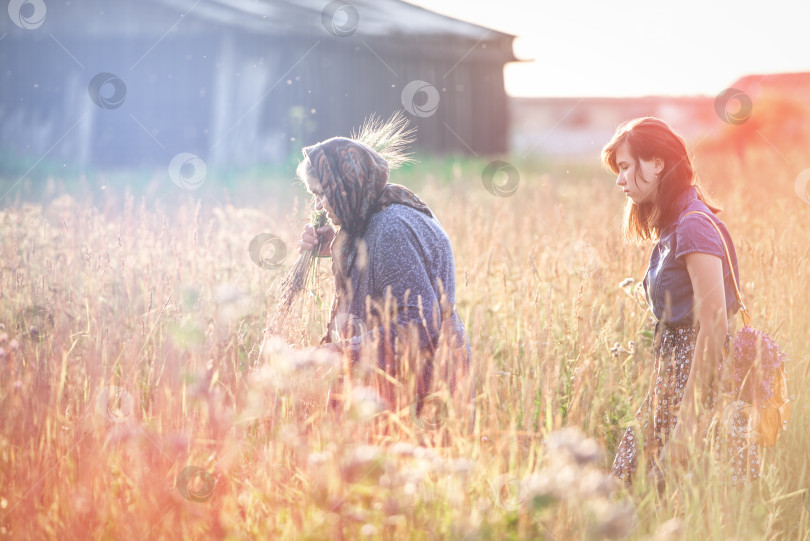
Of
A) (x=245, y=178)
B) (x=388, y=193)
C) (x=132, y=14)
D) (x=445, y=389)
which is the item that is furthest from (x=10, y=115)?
(x=445, y=389)

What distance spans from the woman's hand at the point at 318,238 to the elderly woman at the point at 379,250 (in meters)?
0.15

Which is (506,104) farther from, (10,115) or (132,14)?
(10,115)

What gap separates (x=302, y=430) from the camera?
212cm

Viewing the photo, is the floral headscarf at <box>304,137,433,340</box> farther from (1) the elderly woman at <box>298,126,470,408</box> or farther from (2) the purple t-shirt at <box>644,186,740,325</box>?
(2) the purple t-shirt at <box>644,186,740,325</box>

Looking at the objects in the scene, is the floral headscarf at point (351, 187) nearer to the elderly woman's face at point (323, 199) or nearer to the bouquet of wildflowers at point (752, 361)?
the elderly woman's face at point (323, 199)

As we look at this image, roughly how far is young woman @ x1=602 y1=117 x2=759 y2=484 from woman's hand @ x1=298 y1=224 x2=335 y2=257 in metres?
1.13

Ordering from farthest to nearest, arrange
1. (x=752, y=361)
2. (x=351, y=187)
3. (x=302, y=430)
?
1. (x=351, y=187)
2. (x=752, y=361)
3. (x=302, y=430)

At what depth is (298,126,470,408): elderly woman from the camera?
2529mm

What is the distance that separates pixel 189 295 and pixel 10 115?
1142 centimetres

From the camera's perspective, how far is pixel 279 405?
2.36m

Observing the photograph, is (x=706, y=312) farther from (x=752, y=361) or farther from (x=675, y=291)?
(x=752, y=361)

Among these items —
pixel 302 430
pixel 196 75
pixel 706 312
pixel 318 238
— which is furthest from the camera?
pixel 196 75

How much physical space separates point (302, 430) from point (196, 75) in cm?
1220

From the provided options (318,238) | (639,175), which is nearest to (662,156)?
(639,175)
